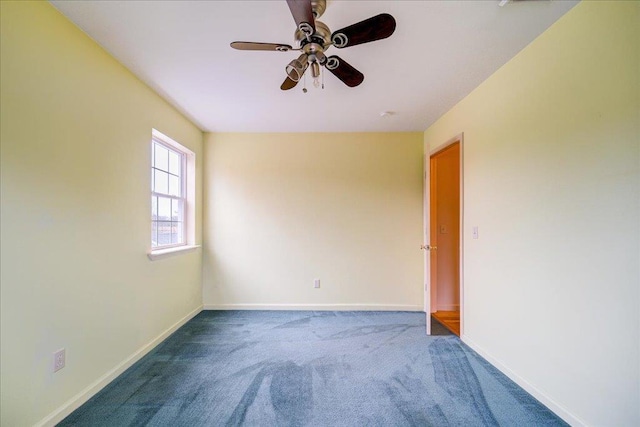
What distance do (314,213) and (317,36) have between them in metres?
2.41

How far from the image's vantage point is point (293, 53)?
6.10 feet

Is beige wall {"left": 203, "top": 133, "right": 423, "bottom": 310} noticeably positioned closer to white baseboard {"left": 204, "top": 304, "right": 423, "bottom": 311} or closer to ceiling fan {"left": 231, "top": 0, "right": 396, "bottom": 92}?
white baseboard {"left": 204, "top": 304, "right": 423, "bottom": 311}

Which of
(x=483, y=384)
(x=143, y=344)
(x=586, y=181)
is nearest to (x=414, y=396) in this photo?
(x=483, y=384)

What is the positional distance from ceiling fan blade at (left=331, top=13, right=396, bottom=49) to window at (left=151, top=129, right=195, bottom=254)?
2.11 metres

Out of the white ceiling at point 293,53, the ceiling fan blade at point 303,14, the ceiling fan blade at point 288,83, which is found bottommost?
the ceiling fan blade at point 288,83

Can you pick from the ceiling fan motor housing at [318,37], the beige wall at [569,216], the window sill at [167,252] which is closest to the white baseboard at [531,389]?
the beige wall at [569,216]

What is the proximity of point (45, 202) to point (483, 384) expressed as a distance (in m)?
3.12

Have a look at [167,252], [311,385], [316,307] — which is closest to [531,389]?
[311,385]

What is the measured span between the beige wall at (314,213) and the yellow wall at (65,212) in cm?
124

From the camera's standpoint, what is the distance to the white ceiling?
1506mm

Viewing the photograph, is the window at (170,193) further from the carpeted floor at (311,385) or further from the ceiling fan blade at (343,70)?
the ceiling fan blade at (343,70)

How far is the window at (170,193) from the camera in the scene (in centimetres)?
270

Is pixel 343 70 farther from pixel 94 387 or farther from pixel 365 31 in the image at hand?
pixel 94 387

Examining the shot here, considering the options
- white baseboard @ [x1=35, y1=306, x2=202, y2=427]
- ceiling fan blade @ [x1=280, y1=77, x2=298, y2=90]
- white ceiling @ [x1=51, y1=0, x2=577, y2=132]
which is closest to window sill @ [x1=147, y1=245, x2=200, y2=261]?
white baseboard @ [x1=35, y1=306, x2=202, y2=427]
